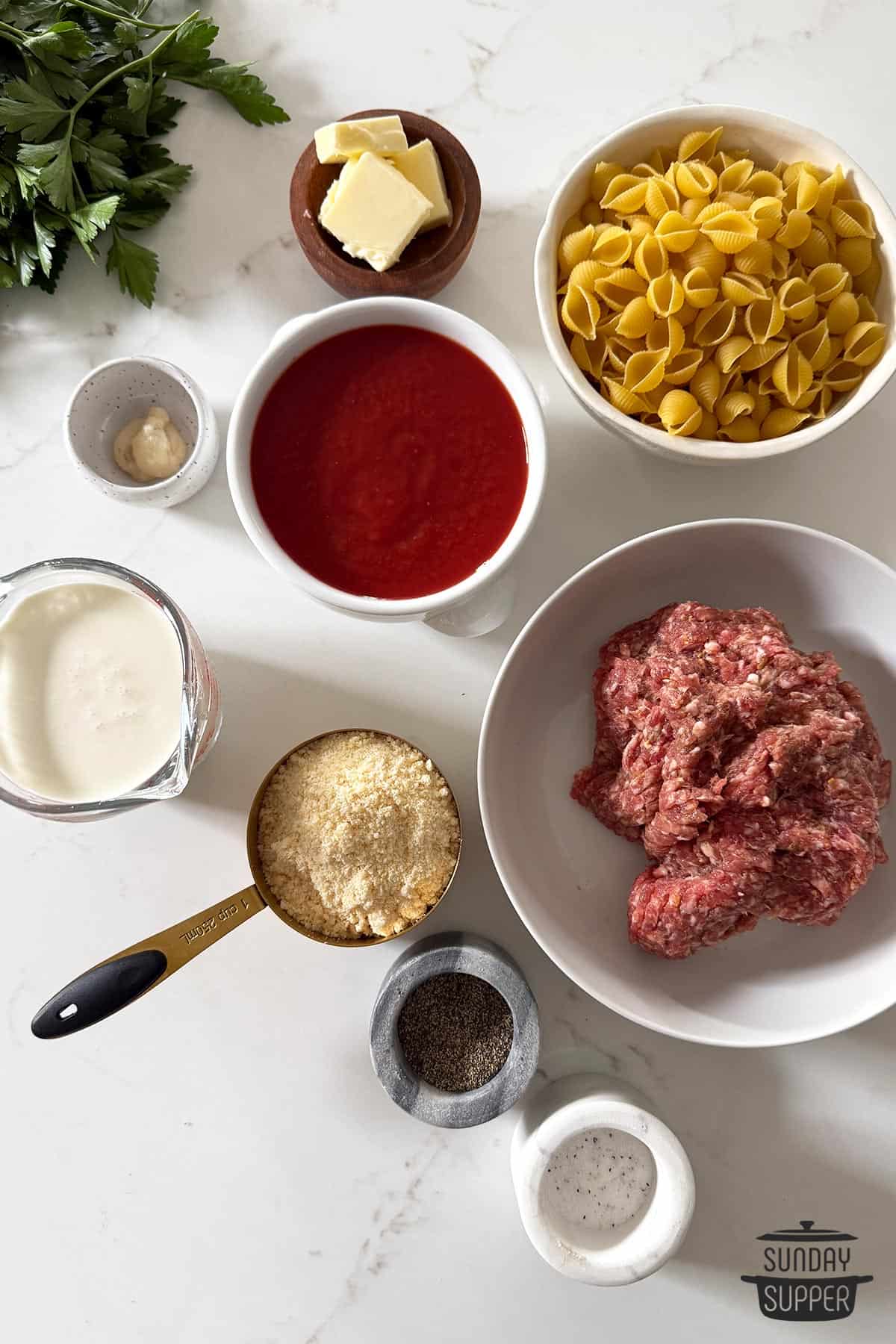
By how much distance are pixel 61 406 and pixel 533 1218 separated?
1.58 metres

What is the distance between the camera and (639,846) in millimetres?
1677

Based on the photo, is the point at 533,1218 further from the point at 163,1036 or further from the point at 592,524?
the point at 592,524

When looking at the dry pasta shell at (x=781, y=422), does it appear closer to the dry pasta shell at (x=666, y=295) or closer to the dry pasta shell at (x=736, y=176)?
the dry pasta shell at (x=666, y=295)

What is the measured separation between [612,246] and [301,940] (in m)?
1.26

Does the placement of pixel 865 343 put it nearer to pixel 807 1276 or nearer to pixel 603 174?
pixel 603 174

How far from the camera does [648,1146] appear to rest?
5.21 feet

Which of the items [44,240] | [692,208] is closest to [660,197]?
[692,208]

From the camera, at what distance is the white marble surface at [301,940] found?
68.7 inches

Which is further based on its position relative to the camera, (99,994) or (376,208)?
(376,208)

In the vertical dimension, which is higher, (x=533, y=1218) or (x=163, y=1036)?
(x=533, y=1218)

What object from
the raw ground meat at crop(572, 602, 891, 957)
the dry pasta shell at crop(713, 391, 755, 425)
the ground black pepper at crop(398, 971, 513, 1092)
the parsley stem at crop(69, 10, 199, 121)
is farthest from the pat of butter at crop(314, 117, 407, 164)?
the ground black pepper at crop(398, 971, 513, 1092)

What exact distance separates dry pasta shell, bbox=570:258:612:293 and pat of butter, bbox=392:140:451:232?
0.24m

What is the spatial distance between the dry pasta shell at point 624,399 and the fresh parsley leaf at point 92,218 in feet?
2.78

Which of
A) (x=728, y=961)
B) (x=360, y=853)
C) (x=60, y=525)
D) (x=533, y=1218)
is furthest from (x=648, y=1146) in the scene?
(x=60, y=525)
